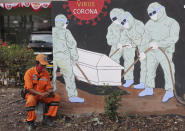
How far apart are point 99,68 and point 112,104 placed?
77cm

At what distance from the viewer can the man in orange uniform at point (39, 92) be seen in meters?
4.46

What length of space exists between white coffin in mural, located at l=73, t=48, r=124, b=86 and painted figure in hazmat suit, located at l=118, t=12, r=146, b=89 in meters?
0.20

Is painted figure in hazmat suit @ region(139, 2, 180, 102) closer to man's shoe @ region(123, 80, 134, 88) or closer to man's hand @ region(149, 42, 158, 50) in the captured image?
man's hand @ region(149, 42, 158, 50)

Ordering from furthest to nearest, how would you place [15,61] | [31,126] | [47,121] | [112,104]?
[15,61]
[47,121]
[112,104]
[31,126]

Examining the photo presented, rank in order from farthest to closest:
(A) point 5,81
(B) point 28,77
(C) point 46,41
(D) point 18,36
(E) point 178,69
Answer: (D) point 18,36 → (C) point 46,41 → (A) point 5,81 → (E) point 178,69 → (B) point 28,77

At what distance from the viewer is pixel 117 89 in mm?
4961

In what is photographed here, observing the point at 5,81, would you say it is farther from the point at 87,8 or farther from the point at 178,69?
the point at 178,69

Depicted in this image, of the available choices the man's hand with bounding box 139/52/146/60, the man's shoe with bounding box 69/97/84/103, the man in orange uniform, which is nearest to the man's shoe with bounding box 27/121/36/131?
the man in orange uniform

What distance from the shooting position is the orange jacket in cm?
447

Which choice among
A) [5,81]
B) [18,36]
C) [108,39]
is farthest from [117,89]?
[18,36]

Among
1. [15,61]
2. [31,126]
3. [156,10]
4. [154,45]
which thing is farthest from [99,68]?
[15,61]

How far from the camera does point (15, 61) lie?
720 cm

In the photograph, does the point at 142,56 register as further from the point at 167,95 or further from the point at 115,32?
the point at 167,95

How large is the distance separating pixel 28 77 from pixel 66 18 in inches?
53.7
